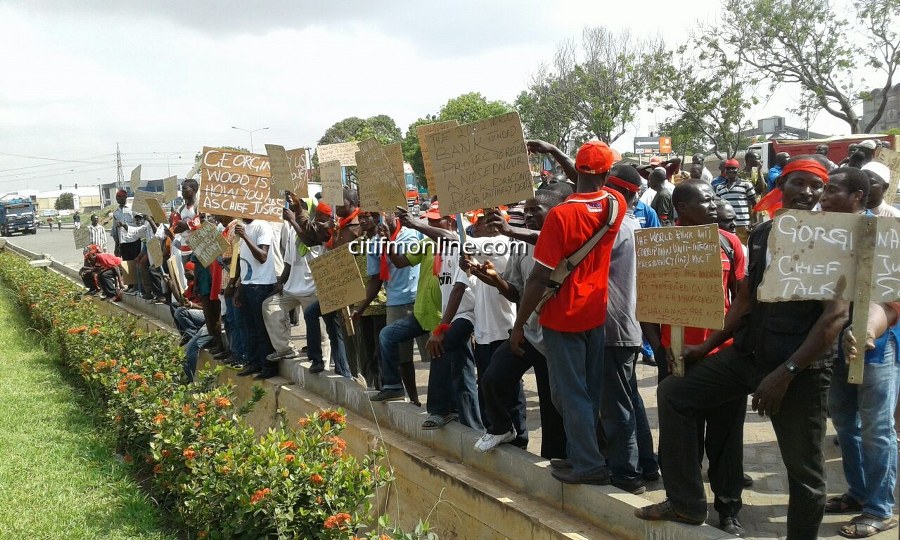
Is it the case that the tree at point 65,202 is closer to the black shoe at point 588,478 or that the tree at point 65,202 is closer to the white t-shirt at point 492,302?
the white t-shirt at point 492,302

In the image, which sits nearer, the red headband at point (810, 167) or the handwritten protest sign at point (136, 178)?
the red headband at point (810, 167)

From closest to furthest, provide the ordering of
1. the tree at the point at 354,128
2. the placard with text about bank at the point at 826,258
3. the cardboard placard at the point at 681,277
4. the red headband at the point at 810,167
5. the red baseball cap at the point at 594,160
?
1. the placard with text about bank at the point at 826,258
2. the cardboard placard at the point at 681,277
3. the red headband at the point at 810,167
4. the red baseball cap at the point at 594,160
5. the tree at the point at 354,128

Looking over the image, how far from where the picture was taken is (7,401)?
8742 millimetres

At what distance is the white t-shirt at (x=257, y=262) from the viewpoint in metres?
7.73

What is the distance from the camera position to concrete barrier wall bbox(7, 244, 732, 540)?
13.1ft

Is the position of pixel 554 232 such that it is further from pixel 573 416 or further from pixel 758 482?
pixel 758 482

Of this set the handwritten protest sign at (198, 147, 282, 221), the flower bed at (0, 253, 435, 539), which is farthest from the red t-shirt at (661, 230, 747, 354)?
the handwritten protest sign at (198, 147, 282, 221)

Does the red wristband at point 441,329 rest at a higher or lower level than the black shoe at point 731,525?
higher

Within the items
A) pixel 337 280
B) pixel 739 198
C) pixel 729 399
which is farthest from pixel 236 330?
pixel 729 399

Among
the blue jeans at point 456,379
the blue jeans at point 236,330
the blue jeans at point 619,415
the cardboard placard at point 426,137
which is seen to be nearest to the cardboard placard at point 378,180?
the cardboard placard at point 426,137

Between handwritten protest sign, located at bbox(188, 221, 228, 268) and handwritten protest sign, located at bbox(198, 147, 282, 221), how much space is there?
0.27 m

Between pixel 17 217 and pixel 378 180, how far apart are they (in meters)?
54.3

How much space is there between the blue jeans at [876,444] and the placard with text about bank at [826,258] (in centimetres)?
136

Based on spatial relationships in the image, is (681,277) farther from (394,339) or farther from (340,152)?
(340,152)
